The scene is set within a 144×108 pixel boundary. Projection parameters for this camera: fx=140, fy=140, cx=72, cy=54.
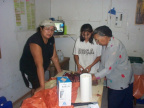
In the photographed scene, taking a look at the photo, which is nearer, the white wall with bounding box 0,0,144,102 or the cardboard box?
the cardboard box

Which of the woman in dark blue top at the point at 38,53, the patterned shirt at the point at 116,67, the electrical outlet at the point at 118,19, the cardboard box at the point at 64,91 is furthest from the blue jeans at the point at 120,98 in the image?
the electrical outlet at the point at 118,19

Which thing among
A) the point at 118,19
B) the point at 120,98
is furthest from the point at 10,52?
the point at 118,19

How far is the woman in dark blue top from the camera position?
1490mm

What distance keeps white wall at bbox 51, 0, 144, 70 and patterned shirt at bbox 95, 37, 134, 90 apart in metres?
1.58

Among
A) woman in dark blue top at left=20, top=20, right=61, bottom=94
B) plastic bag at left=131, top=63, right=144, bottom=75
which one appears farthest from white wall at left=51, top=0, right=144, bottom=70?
woman in dark blue top at left=20, top=20, right=61, bottom=94

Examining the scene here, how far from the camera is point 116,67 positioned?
1.53m

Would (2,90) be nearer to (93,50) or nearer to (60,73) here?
(60,73)

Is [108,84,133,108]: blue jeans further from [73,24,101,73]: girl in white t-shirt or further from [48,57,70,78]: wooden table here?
[48,57,70,78]: wooden table

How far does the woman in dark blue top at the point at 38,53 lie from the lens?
1.49 m

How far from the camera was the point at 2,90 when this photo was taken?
214 centimetres

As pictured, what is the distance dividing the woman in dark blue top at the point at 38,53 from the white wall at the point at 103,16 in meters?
1.52

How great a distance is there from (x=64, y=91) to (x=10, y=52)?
1.49 meters

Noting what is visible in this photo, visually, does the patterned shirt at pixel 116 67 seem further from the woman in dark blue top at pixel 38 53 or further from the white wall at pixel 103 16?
the white wall at pixel 103 16

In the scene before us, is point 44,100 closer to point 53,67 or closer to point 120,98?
point 120,98
